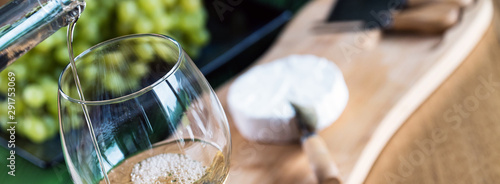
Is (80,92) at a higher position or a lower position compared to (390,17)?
higher

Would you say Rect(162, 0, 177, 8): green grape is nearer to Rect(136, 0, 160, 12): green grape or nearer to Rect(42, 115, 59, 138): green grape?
Rect(136, 0, 160, 12): green grape

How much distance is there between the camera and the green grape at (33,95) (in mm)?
572

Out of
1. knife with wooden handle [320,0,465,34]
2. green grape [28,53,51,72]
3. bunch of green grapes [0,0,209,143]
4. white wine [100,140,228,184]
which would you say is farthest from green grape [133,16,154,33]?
white wine [100,140,228,184]

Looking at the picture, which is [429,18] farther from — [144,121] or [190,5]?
[144,121]

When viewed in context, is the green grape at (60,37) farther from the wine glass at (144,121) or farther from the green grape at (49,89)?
the wine glass at (144,121)

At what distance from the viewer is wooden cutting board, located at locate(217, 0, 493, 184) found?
0.48 metres

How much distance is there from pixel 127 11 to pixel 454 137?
37 cm

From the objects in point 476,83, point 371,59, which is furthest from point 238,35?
point 476,83

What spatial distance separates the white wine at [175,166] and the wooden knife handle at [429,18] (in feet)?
1.21

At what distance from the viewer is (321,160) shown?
0.44 m

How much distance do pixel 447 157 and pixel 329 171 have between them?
106mm

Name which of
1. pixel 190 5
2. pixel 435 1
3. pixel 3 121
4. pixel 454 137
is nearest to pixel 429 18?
pixel 435 1

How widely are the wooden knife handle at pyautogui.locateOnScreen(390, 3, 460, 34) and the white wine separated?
369mm

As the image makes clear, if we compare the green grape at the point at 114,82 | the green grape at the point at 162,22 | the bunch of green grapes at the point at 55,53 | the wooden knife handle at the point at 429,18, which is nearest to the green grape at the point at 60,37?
the bunch of green grapes at the point at 55,53
